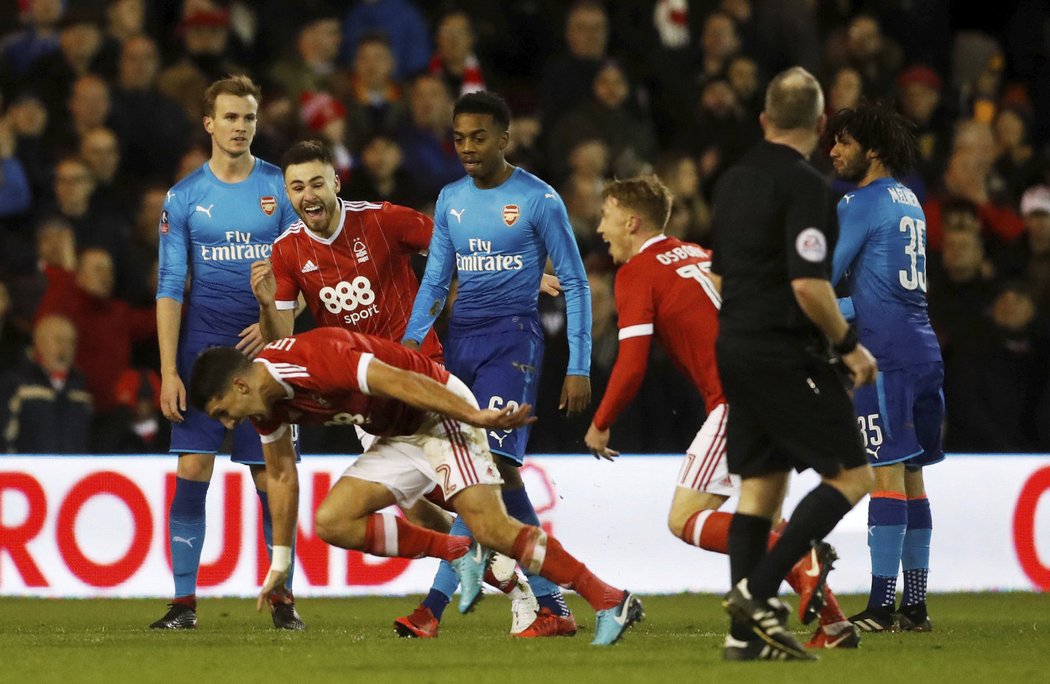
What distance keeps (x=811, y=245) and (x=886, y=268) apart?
2.42 meters

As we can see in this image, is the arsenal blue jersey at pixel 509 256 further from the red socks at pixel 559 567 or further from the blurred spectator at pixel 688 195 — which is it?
the blurred spectator at pixel 688 195

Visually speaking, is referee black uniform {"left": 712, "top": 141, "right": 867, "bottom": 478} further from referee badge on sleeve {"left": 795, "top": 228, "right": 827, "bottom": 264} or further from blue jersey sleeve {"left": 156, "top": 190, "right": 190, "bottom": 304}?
blue jersey sleeve {"left": 156, "top": 190, "right": 190, "bottom": 304}

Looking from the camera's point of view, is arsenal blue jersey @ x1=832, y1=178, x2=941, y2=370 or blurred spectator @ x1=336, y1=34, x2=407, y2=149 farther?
blurred spectator @ x1=336, y1=34, x2=407, y2=149

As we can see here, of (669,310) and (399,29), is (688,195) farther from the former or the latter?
(669,310)

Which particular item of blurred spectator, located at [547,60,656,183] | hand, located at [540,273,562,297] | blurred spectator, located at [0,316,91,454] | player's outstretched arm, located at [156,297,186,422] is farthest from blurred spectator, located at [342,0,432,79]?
hand, located at [540,273,562,297]

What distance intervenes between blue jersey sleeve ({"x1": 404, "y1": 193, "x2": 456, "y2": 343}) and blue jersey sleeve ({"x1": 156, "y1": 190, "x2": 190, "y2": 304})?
1.25 m

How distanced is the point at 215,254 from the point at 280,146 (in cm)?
410

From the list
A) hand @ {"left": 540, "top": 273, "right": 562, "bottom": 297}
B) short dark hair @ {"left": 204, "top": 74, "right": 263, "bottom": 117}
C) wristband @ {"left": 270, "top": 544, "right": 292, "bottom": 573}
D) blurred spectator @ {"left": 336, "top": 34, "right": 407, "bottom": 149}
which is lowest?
wristband @ {"left": 270, "top": 544, "right": 292, "bottom": 573}

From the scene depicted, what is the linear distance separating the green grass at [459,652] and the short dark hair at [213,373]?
1.00 meters

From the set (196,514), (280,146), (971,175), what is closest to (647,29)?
(971,175)

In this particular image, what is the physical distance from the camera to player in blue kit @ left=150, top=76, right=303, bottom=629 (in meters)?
8.95

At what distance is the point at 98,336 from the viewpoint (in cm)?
1204

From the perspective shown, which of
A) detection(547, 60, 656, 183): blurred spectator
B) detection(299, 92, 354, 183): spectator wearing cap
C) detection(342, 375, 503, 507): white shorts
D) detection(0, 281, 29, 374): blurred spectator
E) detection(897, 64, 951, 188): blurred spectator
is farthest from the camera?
detection(897, 64, 951, 188): blurred spectator

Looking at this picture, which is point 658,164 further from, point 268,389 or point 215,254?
point 268,389
